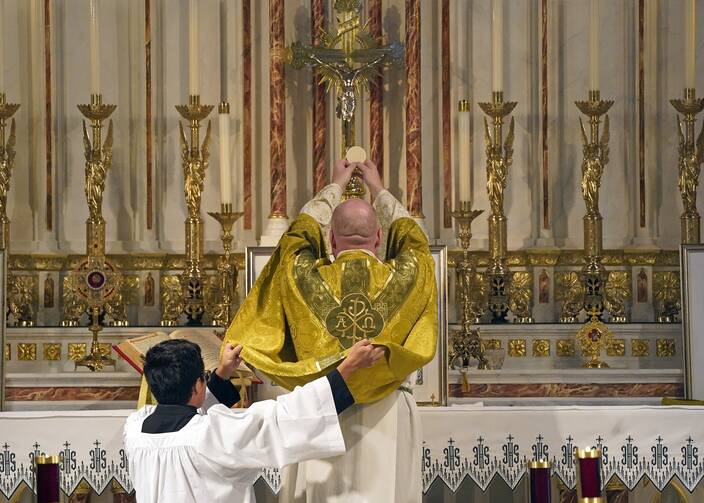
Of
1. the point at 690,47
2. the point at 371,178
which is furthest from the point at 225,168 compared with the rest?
the point at 690,47

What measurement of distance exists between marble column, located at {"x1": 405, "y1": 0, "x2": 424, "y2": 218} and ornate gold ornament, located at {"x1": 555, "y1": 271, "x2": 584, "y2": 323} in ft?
3.10

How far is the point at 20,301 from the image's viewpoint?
30.3ft

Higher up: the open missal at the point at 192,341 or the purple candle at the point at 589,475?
the open missal at the point at 192,341

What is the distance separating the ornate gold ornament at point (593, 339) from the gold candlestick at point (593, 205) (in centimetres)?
15

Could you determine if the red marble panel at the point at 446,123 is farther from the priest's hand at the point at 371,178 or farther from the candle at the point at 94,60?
the priest's hand at the point at 371,178

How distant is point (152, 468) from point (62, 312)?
4201 millimetres

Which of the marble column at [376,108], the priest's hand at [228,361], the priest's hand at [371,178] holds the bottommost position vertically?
the priest's hand at [228,361]

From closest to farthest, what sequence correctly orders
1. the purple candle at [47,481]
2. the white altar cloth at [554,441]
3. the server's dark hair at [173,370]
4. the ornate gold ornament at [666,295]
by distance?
the server's dark hair at [173,370]
the purple candle at [47,481]
the white altar cloth at [554,441]
the ornate gold ornament at [666,295]

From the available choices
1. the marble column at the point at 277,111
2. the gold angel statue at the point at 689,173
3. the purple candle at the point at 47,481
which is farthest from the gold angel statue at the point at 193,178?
the purple candle at the point at 47,481

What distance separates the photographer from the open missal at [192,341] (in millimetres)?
7594

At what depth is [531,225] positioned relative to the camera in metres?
9.55

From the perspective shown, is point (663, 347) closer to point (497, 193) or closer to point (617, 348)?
point (617, 348)

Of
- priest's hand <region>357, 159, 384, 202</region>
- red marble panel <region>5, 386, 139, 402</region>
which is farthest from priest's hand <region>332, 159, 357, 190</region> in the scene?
red marble panel <region>5, 386, 139, 402</region>

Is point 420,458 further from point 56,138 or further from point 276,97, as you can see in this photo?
point 56,138
